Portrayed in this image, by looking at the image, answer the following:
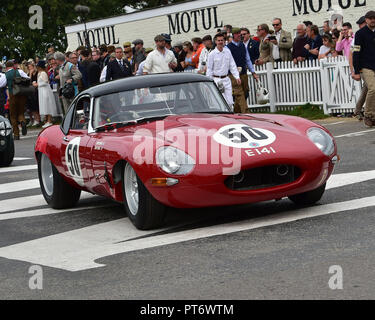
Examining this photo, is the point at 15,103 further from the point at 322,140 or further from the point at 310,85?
the point at 322,140

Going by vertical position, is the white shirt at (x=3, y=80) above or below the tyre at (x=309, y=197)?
above

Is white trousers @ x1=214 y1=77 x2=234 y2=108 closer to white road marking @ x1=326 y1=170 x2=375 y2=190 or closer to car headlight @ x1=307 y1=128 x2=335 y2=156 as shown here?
white road marking @ x1=326 y1=170 x2=375 y2=190

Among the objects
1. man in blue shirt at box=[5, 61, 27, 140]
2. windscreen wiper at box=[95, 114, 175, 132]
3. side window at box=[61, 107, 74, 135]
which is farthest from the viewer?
man in blue shirt at box=[5, 61, 27, 140]

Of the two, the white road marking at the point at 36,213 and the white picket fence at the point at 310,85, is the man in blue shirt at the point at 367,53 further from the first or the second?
the white road marking at the point at 36,213

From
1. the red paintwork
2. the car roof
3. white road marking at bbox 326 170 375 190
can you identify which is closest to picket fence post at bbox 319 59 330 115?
white road marking at bbox 326 170 375 190

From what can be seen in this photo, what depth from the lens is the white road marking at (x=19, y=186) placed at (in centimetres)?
1233

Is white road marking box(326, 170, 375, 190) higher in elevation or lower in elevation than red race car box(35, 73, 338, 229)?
lower

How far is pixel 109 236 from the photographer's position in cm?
807

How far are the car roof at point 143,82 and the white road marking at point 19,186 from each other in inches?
120

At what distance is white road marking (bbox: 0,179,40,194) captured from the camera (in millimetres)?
12327

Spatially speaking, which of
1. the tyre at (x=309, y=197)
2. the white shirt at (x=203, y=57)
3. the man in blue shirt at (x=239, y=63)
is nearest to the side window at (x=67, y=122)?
the tyre at (x=309, y=197)

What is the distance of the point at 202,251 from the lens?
6.96m

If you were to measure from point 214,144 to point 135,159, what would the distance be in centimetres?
68

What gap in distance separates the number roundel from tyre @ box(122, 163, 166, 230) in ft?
2.49
